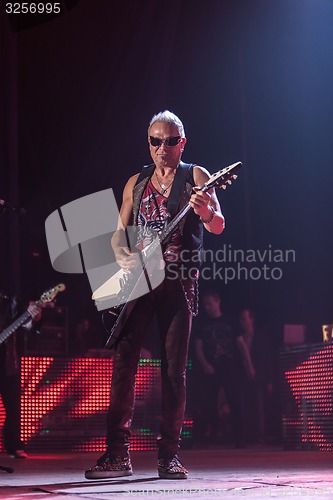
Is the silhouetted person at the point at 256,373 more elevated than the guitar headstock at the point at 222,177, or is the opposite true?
the guitar headstock at the point at 222,177

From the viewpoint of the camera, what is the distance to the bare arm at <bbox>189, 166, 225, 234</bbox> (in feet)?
13.8

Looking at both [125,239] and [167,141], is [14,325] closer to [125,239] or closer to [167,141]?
[125,239]

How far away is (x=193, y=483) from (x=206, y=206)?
1.46 m

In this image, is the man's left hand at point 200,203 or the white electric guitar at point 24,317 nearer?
the man's left hand at point 200,203

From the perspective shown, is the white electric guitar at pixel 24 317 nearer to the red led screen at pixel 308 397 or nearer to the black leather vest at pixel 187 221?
the red led screen at pixel 308 397

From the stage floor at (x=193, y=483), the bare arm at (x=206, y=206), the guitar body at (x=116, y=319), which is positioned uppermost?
the bare arm at (x=206, y=206)

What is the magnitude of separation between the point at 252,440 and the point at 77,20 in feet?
20.4

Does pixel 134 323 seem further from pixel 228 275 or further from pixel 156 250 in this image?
pixel 228 275

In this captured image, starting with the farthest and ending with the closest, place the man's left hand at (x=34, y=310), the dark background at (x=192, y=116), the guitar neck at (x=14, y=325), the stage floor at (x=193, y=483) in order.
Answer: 1. the dark background at (x=192, y=116)
2. the man's left hand at (x=34, y=310)
3. the guitar neck at (x=14, y=325)
4. the stage floor at (x=193, y=483)

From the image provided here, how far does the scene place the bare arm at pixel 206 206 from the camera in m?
4.21

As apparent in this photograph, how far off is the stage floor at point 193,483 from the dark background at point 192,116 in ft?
17.4

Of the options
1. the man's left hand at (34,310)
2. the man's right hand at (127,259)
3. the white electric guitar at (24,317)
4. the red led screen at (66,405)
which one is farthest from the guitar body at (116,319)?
the red led screen at (66,405)

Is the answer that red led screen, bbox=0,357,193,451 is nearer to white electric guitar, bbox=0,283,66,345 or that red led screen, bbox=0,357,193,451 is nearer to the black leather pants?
white electric guitar, bbox=0,283,66,345

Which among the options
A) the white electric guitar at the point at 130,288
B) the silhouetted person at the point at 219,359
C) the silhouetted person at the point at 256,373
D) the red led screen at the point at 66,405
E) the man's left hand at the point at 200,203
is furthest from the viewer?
the silhouetted person at the point at 256,373
